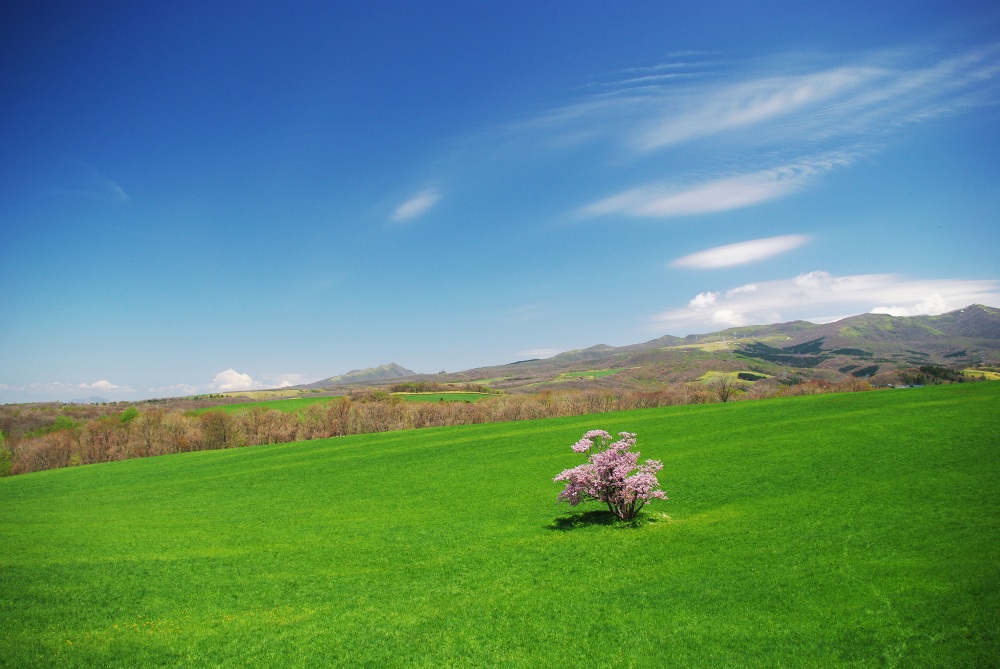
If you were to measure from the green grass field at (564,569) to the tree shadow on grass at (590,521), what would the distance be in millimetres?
206

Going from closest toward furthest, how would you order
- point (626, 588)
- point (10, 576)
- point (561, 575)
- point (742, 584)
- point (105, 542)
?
point (742, 584)
point (626, 588)
point (561, 575)
point (10, 576)
point (105, 542)

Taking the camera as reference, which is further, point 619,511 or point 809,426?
point 809,426

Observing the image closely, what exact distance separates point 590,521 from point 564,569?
23.1ft

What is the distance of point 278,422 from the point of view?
332 feet

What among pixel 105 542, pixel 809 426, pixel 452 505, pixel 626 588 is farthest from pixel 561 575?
pixel 809 426

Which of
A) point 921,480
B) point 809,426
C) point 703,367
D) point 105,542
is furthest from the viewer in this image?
point 703,367

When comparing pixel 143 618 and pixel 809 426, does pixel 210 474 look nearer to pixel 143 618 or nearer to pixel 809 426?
pixel 143 618

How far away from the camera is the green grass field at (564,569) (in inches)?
513

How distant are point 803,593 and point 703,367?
6831 inches

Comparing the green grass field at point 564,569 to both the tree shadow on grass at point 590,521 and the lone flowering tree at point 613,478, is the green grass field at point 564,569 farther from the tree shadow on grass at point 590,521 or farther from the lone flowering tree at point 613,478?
the lone flowering tree at point 613,478

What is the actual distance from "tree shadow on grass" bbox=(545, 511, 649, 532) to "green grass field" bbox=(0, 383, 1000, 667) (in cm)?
21

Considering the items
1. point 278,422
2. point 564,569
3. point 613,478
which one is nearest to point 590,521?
point 613,478

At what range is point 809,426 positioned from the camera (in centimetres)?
4522

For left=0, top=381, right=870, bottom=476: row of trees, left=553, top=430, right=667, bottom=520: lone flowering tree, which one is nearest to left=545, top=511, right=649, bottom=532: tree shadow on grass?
left=553, top=430, right=667, bottom=520: lone flowering tree
